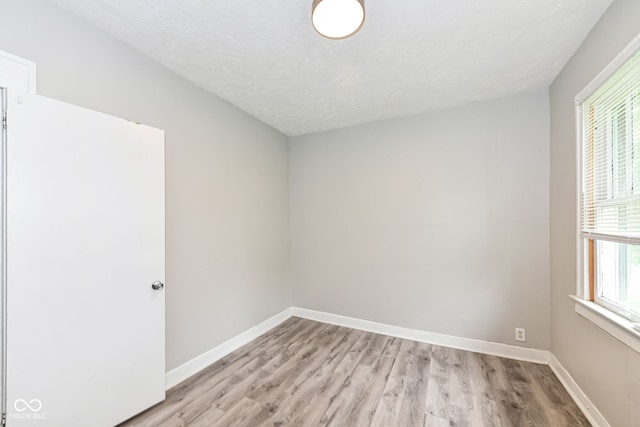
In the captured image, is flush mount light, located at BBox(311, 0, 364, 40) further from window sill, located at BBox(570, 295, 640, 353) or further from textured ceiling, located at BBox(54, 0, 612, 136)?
window sill, located at BBox(570, 295, 640, 353)

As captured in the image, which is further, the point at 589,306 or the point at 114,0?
the point at 589,306

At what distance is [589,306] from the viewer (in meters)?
1.67

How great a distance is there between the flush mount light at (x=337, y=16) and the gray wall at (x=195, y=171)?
152cm

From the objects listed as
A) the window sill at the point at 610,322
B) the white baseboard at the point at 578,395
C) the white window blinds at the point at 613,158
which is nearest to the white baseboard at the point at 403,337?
the white baseboard at the point at 578,395

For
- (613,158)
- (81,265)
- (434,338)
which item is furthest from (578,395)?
(81,265)

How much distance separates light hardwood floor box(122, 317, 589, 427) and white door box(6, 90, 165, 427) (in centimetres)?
42

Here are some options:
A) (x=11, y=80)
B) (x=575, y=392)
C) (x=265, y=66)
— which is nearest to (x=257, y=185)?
(x=265, y=66)

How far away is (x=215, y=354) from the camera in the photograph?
8.18 ft

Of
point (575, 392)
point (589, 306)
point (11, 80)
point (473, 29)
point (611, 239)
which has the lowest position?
point (575, 392)

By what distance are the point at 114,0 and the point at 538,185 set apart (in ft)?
11.9

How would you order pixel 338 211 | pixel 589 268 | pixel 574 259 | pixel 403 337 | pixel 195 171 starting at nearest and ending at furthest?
1. pixel 589 268
2. pixel 574 259
3. pixel 195 171
4. pixel 403 337
5. pixel 338 211

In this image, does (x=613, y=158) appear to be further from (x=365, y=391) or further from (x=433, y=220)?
(x=365, y=391)

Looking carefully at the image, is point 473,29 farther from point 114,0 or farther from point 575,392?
point 575,392

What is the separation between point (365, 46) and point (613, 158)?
1.77 metres
